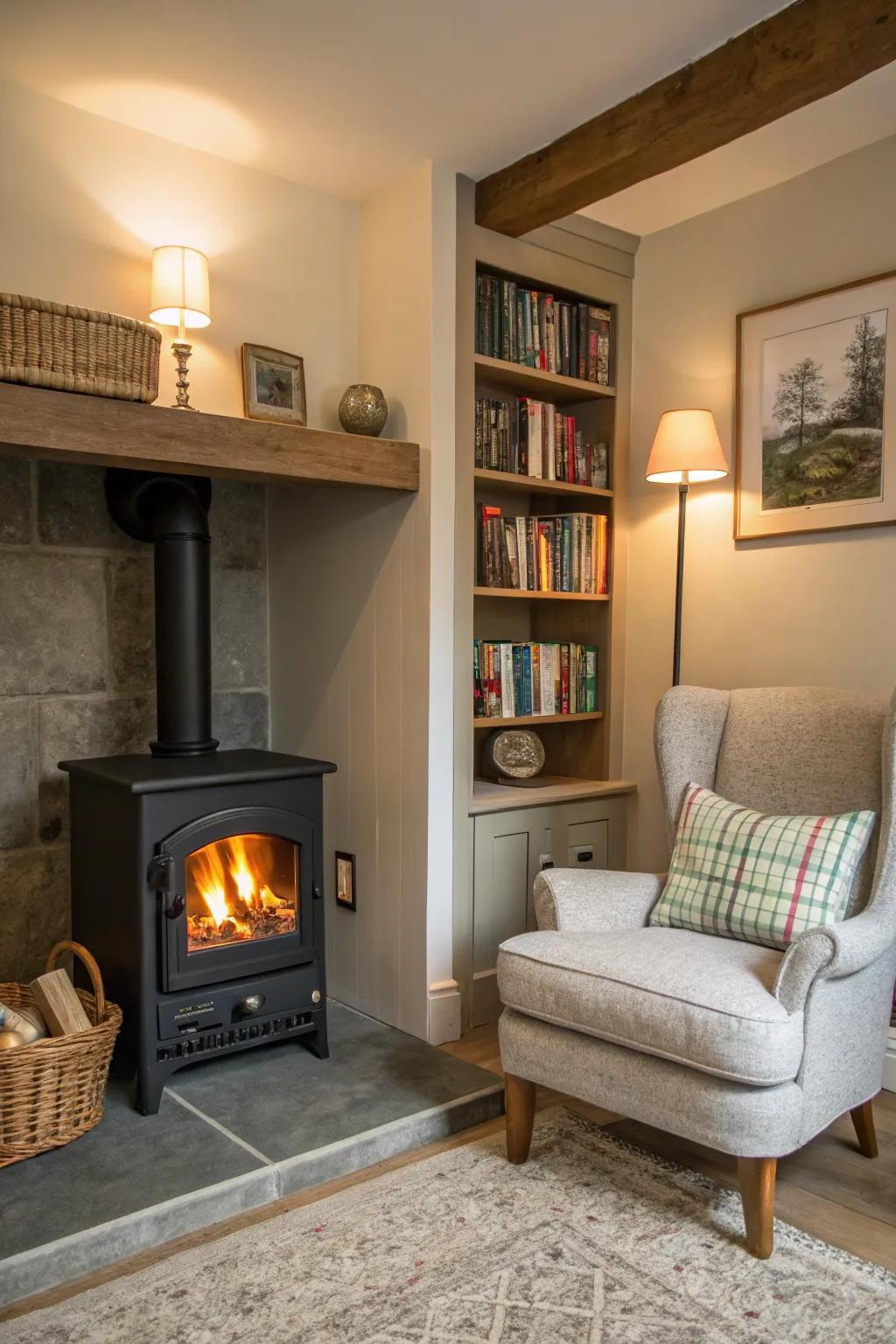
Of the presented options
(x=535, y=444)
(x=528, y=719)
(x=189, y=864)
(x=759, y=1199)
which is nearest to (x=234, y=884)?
(x=189, y=864)

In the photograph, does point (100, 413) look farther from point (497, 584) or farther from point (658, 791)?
point (658, 791)

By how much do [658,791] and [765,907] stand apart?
3.73ft

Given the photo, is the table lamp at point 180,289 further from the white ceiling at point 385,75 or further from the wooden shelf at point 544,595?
the wooden shelf at point 544,595

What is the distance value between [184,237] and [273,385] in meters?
0.46

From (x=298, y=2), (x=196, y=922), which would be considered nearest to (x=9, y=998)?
(x=196, y=922)

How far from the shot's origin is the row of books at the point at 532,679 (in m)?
3.27

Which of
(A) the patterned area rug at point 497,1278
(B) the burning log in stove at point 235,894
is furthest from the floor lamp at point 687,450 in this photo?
(A) the patterned area rug at point 497,1278

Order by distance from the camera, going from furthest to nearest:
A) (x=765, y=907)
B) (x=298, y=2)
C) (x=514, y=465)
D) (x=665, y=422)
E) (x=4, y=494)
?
(x=514, y=465), (x=665, y=422), (x=4, y=494), (x=765, y=907), (x=298, y=2)

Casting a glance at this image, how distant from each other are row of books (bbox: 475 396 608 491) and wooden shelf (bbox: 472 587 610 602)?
1.22ft

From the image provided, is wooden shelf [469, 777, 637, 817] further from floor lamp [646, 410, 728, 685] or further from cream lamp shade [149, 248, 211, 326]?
cream lamp shade [149, 248, 211, 326]

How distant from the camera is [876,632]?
9.50 ft

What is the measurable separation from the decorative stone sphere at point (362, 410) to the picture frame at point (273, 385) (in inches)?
5.9

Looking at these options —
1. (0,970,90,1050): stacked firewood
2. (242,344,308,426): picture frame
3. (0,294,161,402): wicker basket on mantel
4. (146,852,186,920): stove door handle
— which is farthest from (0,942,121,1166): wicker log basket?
(242,344,308,426): picture frame

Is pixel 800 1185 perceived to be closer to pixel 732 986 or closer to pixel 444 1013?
pixel 732 986
